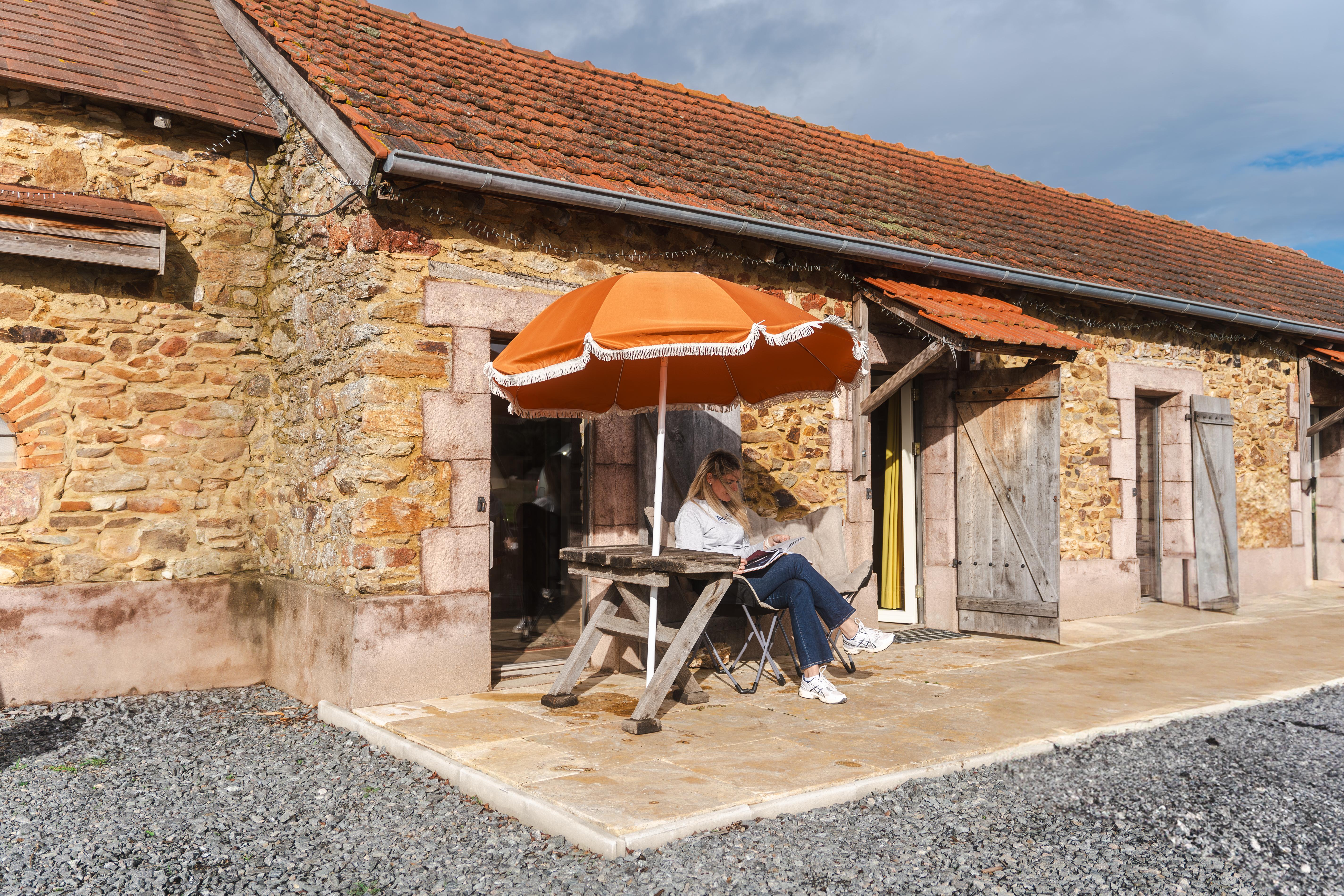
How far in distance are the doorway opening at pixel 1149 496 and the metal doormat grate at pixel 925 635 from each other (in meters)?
2.86

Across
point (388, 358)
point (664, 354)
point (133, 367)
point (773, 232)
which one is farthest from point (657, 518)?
point (133, 367)

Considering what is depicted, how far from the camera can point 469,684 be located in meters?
5.25

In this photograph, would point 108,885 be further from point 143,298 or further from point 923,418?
point 923,418

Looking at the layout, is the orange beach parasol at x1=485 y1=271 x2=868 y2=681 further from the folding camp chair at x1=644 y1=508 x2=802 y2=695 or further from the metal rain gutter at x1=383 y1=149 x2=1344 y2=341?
the metal rain gutter at x1=383 y1=149 x2=1344 y2=341

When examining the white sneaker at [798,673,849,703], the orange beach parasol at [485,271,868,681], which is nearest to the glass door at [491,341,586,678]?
the orange beach parasol at [485,271,868,681]

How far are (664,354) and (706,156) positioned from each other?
355cm

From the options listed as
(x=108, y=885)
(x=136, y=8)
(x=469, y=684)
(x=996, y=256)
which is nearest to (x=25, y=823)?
(x=108, y=885)

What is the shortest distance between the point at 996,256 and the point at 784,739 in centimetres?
509

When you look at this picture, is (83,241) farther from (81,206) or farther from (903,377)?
(903,377)

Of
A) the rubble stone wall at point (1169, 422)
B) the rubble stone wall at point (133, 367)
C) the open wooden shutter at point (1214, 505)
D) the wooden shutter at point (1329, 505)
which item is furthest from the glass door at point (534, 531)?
the wooden shutter at point (1329, 505)

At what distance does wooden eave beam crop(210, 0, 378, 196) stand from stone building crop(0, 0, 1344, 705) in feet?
0.10

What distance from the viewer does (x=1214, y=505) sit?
9008mm

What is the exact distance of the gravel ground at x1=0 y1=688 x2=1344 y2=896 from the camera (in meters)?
2.87

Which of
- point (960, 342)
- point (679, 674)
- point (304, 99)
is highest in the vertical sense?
point (304, 99)
